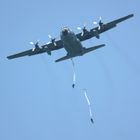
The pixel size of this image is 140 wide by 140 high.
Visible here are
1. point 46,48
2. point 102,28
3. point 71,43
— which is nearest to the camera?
point 71,43

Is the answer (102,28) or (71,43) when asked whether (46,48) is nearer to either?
(71,43)

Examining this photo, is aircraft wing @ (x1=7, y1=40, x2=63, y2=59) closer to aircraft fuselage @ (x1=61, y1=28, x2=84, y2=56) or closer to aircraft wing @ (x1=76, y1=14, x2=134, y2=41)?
aircraft wing @ (x1=76, y1=14, x2=134, y2=41)

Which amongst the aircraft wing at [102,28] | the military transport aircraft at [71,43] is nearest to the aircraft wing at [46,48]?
the military transport aircraft at [71,43]

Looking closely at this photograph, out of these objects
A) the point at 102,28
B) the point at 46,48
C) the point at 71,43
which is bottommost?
the point at 71,43

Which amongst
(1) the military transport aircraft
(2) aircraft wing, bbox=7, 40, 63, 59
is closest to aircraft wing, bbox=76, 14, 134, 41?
(1) the military transport aircraft

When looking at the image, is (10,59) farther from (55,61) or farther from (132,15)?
(132,15)

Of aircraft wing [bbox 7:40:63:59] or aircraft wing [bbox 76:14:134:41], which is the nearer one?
aircraft wing [bbox 76:14:134:41]

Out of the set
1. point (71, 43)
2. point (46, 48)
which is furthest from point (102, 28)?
point (46, 48)

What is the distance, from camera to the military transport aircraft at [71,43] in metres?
47.2

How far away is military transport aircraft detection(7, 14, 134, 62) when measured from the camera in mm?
47219

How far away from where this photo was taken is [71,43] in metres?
47.4

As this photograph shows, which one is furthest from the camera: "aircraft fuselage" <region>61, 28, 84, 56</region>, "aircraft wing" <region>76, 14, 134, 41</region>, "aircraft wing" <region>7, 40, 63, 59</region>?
"aircraft wing" <region>7, 40, 63, 59</region>

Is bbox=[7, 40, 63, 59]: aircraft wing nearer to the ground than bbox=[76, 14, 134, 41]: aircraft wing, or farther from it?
farther from it

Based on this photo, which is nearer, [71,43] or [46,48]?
[71,43]
